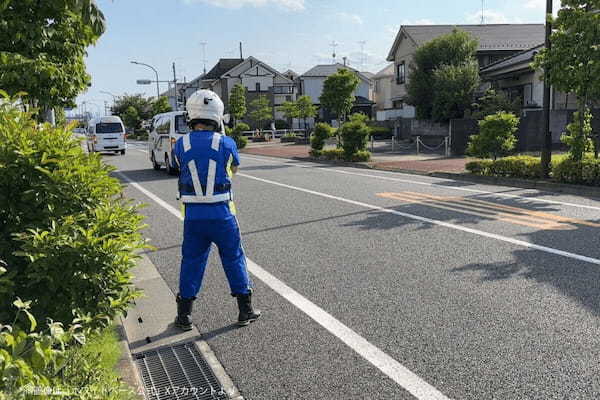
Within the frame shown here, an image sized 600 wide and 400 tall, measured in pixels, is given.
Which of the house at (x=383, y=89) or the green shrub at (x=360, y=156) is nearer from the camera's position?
the green shrub at (x=360, y=156)

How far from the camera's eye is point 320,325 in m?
4.16

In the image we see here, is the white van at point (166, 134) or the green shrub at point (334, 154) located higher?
the white van at point (166, 134)

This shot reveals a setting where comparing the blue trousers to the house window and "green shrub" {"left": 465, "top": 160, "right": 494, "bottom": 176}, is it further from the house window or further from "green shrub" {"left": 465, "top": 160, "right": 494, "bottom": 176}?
the house window

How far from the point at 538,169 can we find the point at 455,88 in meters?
18.3

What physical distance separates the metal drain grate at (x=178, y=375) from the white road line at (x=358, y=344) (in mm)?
1021

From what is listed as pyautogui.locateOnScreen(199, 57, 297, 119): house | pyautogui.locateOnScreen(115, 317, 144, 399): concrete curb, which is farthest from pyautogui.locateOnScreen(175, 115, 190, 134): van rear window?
pyautogui.locateOnScreen(199, 57, 297, 119): house

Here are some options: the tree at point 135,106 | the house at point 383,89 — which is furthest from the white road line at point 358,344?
the tree at point 135,106

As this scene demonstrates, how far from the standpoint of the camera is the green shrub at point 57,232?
296 centimetres

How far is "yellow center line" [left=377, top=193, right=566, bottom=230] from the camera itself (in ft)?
25.7

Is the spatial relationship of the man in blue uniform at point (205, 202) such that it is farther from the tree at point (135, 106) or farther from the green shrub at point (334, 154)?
the tree at point (135, 106)

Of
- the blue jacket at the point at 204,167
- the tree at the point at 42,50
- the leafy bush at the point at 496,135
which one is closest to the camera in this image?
the blue jacket at the point at 204,167

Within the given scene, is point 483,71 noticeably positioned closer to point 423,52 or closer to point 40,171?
point 423,52

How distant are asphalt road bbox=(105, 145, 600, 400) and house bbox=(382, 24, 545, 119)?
30696mm

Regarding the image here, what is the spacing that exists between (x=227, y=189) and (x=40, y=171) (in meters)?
1.42
